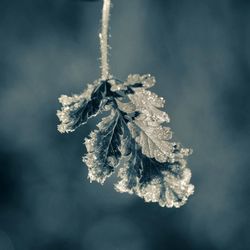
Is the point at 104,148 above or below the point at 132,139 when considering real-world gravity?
below

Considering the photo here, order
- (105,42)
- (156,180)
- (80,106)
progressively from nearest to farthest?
(105,42)
(80,106)
(156,180)

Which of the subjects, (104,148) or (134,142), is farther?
(134,142)

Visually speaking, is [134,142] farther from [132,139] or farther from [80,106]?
[80,106]

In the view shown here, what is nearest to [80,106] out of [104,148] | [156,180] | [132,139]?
[104,148]

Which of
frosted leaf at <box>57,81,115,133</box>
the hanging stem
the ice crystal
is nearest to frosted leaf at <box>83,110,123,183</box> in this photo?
the ice crystal

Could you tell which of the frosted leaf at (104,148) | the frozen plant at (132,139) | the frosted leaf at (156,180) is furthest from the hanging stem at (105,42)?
the frosted leaf at (156,180)

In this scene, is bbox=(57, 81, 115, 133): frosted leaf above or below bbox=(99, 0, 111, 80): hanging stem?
below

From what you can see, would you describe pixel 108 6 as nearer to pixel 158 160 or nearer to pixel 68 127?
pixel 68 127

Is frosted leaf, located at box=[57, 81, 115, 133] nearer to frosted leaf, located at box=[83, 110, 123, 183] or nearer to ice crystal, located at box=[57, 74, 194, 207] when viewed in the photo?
ice crystal, located at box=[57, 74, 194, 207]
